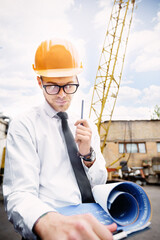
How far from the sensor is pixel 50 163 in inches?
34.0

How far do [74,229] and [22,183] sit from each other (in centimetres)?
36

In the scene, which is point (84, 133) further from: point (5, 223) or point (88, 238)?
point (5, 223)

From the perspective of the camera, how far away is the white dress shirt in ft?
1.89

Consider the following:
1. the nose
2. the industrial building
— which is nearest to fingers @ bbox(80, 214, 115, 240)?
the nose

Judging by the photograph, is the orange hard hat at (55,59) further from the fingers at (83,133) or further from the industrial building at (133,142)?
the industrial building at (133,142)

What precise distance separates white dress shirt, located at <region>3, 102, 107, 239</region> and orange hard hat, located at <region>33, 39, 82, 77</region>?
0.81 ft

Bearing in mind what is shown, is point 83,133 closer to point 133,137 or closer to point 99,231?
point 99,231

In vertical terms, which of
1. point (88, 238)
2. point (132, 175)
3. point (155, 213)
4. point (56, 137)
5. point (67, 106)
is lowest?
point (132, 175)

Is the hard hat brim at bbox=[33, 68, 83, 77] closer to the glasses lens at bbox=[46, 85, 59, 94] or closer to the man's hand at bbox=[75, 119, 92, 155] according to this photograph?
the glasses lens at bbox=[46, 85, 59, 94]

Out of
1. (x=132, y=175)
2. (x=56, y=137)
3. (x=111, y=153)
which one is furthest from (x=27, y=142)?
(x=111, y=153)

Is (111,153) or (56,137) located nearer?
(56,137)

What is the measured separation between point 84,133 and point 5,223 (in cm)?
406

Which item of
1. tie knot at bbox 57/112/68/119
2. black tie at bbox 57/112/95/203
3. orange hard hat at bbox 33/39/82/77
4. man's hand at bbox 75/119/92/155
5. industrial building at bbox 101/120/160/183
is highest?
orange hard hat at bbox 33/39/82/77

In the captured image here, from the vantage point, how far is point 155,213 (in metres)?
Answer: 4.11
